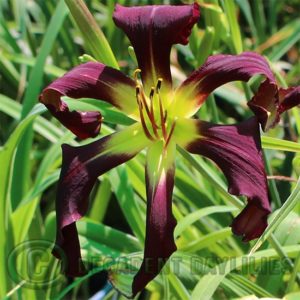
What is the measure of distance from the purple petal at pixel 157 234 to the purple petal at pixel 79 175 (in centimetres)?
7

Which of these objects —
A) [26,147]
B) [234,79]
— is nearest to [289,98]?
[234,79]

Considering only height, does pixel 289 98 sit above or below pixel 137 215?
above

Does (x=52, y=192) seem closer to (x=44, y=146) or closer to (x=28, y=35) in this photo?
(x=44, y=146)

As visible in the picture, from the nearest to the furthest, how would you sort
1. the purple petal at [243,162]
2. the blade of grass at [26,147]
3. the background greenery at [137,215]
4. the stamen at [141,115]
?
1. the purple petal at [243,162]
2. the stamen at [141,115]
3. the background greenery at [137,215]
4. the blade of grass at [26,147]

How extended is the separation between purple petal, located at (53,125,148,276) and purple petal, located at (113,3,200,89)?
3.3 inches

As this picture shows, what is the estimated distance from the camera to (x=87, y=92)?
94 centimetres

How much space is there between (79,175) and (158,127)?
12 cm

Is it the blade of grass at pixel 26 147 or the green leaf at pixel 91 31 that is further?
the blade of grass at pixel 26 147

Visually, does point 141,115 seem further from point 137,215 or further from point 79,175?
point 137,215

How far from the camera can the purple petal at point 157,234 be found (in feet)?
2.81

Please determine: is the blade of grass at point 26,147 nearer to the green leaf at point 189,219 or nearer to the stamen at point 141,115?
the green leaf at point 189,219

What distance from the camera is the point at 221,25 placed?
53.1 inches

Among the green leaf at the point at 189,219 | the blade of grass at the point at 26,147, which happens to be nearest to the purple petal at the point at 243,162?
the green leaf at the point at 189,219

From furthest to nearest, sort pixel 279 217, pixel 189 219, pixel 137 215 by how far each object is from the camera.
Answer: pixel 137 215 < pixel 189 219 < pixel 279 217
